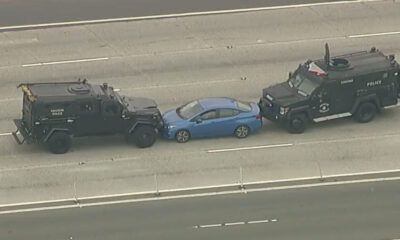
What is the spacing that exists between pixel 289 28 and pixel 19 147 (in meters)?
15.4

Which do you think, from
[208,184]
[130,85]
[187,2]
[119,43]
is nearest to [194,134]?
[208,184]

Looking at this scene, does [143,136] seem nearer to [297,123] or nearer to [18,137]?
[18,137]

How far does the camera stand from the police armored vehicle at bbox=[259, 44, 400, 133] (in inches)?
1335

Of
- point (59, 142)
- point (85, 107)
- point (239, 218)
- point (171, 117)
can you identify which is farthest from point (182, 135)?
point (239, 218)

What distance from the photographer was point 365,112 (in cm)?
3466

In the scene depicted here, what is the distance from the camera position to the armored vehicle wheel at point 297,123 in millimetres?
33781

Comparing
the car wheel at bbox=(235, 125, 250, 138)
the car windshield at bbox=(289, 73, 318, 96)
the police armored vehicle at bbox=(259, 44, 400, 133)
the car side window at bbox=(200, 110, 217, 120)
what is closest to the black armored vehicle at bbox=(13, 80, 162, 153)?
the car side window at bbox=(200, 110, 217, 120)

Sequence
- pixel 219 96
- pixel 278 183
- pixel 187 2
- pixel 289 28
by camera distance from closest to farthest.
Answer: pixel 278 183 → pixel 219 96 → pixel 289 28 → pixel 187 2

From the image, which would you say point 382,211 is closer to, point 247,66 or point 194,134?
point 194,134

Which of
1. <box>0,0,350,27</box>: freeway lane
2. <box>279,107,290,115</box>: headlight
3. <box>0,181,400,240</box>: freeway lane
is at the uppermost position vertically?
<box>0,0,350,27</box>: freeway lane

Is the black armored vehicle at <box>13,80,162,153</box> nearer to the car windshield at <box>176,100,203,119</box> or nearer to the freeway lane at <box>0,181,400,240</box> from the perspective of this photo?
the car windshield at <box>176,100,203,119</box>

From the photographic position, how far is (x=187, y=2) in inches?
1837

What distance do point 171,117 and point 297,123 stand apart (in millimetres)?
4412

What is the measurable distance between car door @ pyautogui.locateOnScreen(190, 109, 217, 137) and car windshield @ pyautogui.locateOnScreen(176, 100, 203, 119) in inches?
10.1
